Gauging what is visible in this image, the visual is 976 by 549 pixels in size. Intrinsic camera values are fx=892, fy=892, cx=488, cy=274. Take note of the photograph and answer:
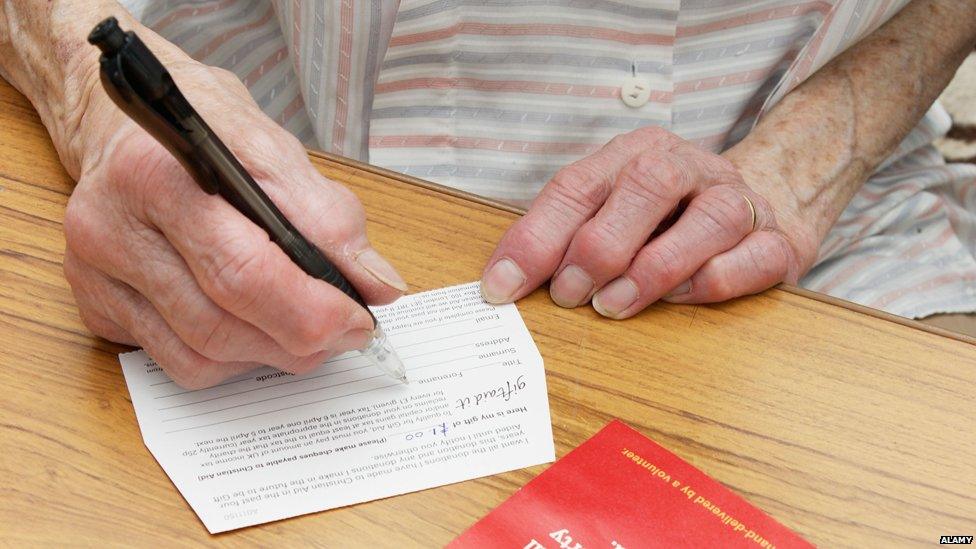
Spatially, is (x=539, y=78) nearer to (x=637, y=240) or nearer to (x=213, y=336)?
(x=637, y=240)

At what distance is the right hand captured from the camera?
1.76 feet

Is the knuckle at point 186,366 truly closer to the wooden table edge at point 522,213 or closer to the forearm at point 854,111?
the wooden table edge at point 522,213

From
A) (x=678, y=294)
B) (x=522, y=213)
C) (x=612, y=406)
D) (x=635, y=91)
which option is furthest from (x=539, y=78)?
(x=612, y=406)

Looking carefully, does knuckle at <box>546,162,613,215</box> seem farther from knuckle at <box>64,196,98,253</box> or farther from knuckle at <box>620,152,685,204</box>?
knuckle at <box>64,196,98,253</box>

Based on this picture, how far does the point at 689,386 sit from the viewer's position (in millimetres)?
625

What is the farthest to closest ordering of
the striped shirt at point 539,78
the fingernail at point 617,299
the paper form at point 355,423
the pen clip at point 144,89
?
the striped shirt at point 539,78, the fingernail at point 617,299, the paper form at point 355,423, the pen clip at point 144,89

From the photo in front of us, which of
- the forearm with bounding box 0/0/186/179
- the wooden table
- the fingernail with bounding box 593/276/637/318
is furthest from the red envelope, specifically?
the forearm with bounding box 0/0/186/179

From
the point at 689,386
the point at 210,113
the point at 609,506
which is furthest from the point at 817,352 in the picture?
the point at 210,113

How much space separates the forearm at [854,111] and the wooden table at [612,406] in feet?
0.79

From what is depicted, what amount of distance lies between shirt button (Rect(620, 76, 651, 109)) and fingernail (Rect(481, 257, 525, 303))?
293 millimetres

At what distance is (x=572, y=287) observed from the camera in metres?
0.68

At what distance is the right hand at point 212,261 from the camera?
1.76ft

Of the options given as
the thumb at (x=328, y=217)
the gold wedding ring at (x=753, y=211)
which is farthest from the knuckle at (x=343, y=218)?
the gold wedding ring at (x=753, y=211)

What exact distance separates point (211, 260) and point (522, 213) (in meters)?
0.29
